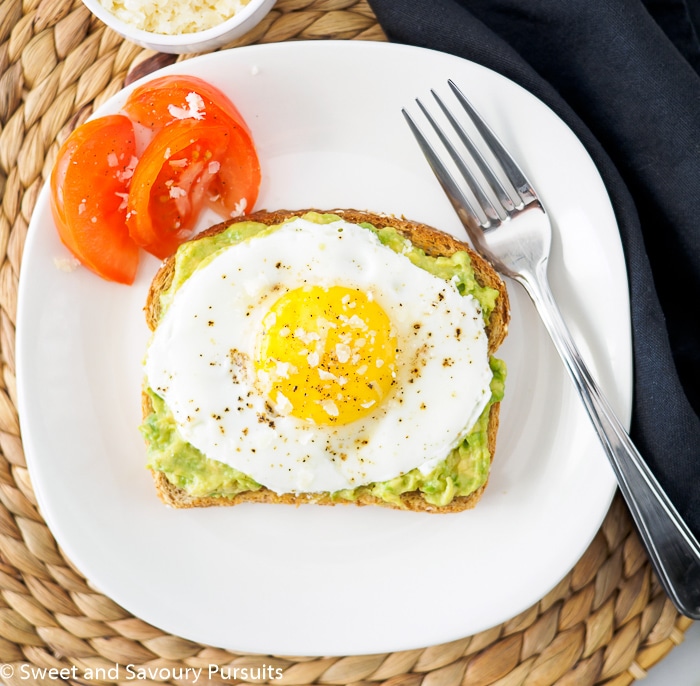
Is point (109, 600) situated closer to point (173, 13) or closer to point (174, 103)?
point (174, 103)

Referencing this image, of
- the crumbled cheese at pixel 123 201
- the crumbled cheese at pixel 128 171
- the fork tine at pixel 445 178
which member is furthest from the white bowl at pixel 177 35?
the fork tine at pixel 445 178

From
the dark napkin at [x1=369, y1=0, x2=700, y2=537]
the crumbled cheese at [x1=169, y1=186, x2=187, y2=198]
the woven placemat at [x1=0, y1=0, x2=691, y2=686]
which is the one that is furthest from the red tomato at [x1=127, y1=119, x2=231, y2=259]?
the dark napkin at [x1=369, y1=0, x2=700, y2=537]

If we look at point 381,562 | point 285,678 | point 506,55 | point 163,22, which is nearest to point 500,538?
point 381,562

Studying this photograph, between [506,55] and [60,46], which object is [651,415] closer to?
[506,55]

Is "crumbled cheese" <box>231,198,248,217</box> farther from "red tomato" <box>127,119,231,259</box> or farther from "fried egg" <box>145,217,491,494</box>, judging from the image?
"fried egg" <box>145,217,491,494</box>

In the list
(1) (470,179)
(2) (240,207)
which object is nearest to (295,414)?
(2) (240,207)

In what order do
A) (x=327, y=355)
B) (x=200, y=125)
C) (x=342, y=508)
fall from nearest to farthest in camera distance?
1. (x=327, y=355)
2. (x=200, y=125)
3. (x=342, y=508)
